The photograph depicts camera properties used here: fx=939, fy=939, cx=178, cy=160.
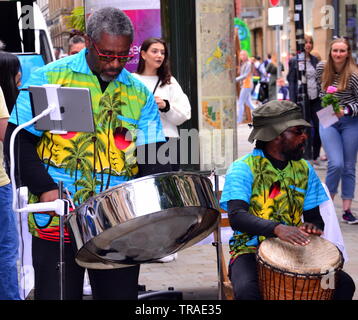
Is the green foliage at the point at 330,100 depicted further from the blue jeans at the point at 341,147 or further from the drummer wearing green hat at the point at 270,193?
the drummer wearing green hat at the point at 270,193

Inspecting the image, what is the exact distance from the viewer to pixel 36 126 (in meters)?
3.37

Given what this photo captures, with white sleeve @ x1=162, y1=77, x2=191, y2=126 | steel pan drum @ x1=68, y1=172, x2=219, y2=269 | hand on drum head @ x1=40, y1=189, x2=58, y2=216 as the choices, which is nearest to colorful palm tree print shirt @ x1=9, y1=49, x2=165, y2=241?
hand on drum head @ x1=40, y1=189, x2=58, y2=216

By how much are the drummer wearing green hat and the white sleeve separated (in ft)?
6.16

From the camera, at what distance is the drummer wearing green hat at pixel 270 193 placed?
3.94 m

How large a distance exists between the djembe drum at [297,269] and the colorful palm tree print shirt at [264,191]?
192 millimetres

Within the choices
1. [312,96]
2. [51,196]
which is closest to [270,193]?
[51,196]

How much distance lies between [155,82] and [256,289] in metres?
2.51

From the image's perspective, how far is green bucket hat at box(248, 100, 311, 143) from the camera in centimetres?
409

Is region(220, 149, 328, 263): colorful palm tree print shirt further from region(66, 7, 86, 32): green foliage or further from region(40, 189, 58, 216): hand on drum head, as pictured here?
region(66, 7, 86, 32): green foliage

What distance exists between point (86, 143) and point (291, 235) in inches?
38.4

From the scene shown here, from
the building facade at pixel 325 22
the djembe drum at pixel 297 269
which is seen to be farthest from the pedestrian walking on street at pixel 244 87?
the djembe drum at pixel 297 269

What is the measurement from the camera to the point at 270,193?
406cm

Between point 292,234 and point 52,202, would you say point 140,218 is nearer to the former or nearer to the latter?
point 52,202

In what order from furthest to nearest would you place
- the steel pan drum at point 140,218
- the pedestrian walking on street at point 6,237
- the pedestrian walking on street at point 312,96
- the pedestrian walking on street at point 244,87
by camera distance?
the pedestrian walking on street at point 244,87, the pedestrian walking on street at point 312,96, the pedestrian walking on street at point 6,237, the steel pan drum at point 140,218
